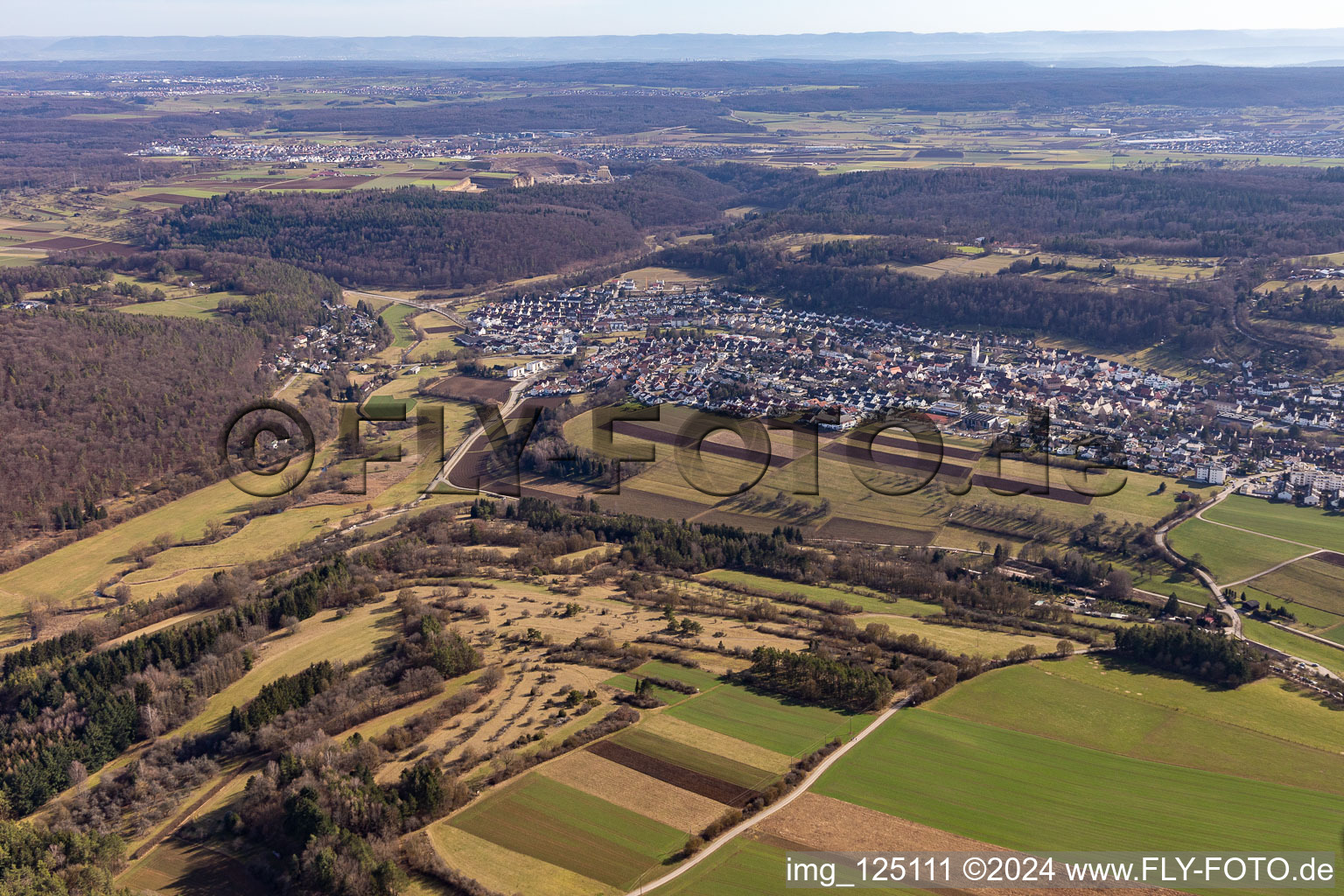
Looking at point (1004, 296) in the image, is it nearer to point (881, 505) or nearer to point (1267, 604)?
point (881, 505)

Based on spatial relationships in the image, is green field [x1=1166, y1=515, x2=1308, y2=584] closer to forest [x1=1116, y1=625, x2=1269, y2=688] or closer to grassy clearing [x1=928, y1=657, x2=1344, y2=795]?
forest [x1=1116, y1=625, x2=1269, y2=688]

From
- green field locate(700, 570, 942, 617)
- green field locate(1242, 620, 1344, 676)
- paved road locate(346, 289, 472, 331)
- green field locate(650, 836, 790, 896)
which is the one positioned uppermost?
paved road locate(346, 289, 472, 331)

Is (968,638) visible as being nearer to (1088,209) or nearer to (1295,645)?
(1295,645)

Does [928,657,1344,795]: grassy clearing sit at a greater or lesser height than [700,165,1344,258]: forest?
lesser

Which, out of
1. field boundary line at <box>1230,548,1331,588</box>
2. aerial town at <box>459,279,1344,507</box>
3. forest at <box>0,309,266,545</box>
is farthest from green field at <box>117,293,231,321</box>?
field boundary line at <box>1230,548,1331,588</box>

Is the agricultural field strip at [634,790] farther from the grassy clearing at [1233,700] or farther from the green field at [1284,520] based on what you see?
the green field at [1284,520]

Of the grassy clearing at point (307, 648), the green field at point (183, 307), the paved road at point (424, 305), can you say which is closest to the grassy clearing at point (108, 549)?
the grassy clearing at point (307, 648)

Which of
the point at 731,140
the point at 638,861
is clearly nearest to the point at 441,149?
the point at 731,140
